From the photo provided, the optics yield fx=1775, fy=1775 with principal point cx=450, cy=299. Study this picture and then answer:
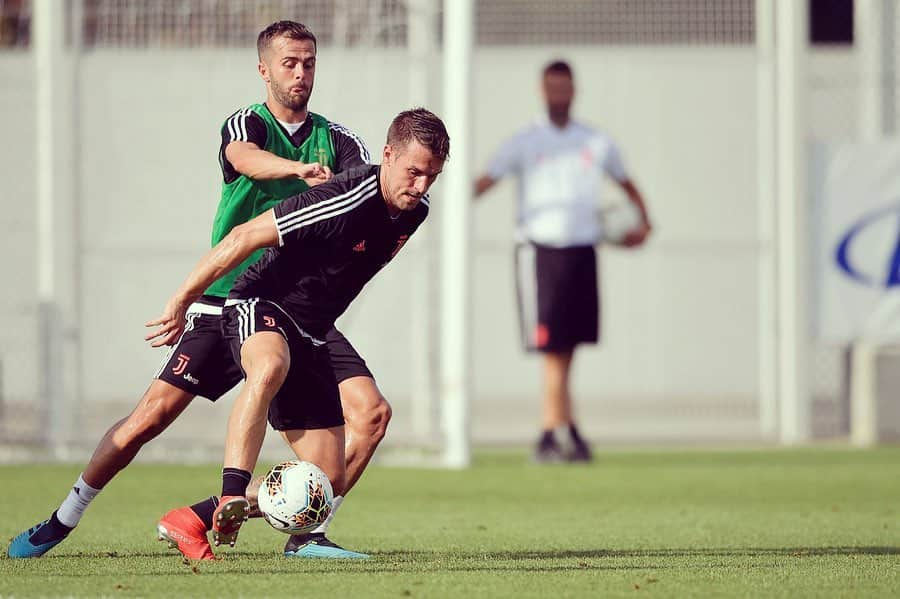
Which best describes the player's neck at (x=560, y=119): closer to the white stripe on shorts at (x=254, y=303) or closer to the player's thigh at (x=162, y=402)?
the white stripe on shorts at (x=254, y=303)

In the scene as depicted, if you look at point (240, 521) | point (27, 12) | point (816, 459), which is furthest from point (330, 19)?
point (240, 521)

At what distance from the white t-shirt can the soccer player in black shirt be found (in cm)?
587

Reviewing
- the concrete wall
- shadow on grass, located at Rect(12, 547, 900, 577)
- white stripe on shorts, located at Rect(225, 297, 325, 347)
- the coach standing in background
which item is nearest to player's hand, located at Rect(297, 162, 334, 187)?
white stripe on shorts, located at Rect(225, 297, 325, 347)

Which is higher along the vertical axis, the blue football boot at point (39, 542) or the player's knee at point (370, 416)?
the player's knee at point (370, 416)

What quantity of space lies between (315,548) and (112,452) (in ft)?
2.97

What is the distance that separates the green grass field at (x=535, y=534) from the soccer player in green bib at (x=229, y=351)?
0.16 m

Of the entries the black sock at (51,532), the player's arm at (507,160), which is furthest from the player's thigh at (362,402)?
the player's arm at (507,160)

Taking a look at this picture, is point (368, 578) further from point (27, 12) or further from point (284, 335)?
point (27, 12)

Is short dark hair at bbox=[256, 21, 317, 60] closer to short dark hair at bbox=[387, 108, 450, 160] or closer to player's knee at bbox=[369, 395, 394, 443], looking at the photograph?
short dark hair at bbox=[387, 108, 450, 160]

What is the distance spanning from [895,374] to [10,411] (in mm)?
6928

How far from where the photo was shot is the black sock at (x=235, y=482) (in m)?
6.41

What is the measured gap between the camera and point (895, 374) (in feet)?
46.0


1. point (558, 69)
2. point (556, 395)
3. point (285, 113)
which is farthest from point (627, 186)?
point (285, 113)

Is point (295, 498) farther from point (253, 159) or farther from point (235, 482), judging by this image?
point (253, 159)
